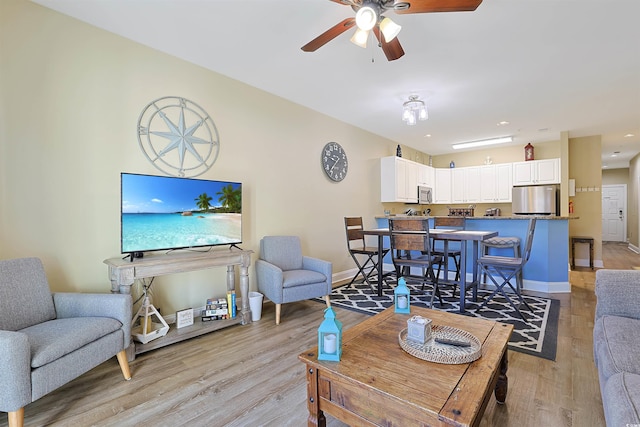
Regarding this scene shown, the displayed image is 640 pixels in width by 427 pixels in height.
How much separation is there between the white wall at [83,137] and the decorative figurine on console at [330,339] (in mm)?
2125

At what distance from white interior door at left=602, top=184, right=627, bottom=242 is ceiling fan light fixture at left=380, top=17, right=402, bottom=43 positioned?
1205cm

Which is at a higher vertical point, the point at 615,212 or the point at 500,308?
the point at 615,212

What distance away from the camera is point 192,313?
9.14 ft

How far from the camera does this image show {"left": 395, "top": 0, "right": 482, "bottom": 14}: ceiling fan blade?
172 centimetres

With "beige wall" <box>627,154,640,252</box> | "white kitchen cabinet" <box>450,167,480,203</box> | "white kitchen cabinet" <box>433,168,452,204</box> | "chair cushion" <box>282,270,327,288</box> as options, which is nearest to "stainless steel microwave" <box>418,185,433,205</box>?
"white kitchen cabinet" <box>433,168,452,204</box>

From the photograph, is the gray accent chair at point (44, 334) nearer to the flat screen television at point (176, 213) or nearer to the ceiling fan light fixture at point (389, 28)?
the flat screen television at point (176, 213)

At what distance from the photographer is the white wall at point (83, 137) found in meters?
2.12

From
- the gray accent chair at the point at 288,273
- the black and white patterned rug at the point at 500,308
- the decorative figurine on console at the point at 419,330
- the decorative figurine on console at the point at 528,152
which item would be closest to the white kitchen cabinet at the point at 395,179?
the black and white patterned rug at the point at 500,308

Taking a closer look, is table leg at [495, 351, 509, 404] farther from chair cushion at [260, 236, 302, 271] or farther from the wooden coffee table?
chair cushion at [260, 236, 302, 271]

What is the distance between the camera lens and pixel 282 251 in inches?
140

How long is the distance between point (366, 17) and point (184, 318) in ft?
9.26

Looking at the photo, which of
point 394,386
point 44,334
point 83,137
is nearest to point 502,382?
point 394,386

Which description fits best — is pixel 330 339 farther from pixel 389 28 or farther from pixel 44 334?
pixel 389 28

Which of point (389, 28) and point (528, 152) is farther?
point (528, 152)
